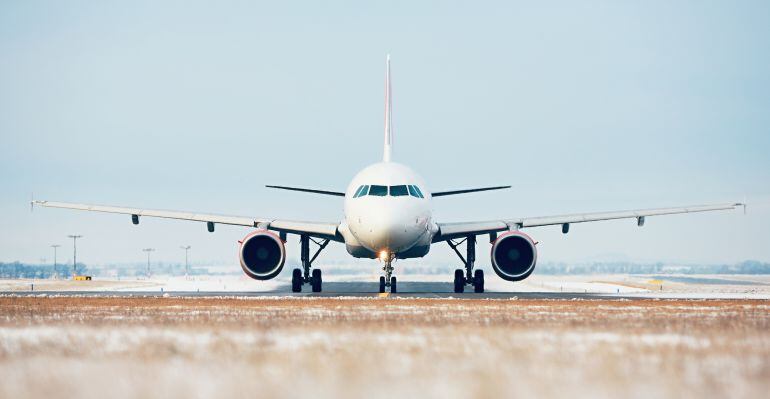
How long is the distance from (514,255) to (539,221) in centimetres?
270

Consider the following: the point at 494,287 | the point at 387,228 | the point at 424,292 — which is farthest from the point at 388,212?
the point at 494,287

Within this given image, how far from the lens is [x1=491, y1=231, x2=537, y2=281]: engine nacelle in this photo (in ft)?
110

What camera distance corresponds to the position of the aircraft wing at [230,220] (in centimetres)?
3547

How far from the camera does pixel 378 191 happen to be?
1238 inches

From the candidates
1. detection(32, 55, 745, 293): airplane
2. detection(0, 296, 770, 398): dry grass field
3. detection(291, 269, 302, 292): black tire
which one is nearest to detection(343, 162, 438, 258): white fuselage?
detection(32, 55, 745, 293): airplane

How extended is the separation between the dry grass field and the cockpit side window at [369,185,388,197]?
1593 cm

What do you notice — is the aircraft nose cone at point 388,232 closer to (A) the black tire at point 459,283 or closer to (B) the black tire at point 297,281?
(A) the black tire at point 459,283

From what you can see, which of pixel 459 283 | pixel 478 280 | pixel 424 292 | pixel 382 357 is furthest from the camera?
pixel 424 292

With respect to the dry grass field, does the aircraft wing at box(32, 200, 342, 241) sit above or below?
above

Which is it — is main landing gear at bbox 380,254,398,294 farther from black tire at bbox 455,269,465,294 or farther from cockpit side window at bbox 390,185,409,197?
black tire at bbox 455,269,465,294

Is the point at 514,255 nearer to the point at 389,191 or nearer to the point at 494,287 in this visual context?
the point at 389,191

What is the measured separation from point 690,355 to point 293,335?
4784 millimetres

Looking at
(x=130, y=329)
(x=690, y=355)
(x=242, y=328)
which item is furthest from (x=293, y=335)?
(x=690, y=355)

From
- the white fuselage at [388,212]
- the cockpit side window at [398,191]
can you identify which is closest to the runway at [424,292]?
the white fuselage at [388,212]
